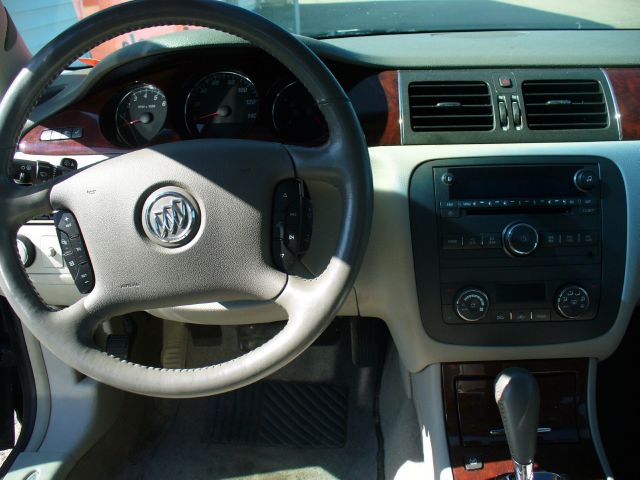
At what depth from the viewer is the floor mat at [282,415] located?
2344 millimetres

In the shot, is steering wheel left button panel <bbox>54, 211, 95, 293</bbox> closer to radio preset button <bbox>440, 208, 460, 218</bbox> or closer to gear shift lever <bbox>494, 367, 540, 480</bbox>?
radio preset button <bbox>440, 208, 460, 218</bbox>

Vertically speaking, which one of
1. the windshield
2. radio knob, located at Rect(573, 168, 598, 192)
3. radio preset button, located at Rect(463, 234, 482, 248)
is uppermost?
the windshield

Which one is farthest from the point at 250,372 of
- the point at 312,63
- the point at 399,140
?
the point at 399,140

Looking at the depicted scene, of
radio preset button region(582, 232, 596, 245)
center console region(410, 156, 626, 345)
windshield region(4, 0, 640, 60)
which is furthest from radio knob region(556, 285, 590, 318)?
windshield region(4, 0, 640, 60)

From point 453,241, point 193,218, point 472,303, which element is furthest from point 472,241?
point 193,218

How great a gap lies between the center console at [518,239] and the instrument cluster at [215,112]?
325mm

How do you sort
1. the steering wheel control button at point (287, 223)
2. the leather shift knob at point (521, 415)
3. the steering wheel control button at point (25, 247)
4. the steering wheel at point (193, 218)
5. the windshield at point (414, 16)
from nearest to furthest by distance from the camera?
1. the steering wheel at point (193, 218)
2. the steering wheel control button at point (287, 223)
3. the leather shift knob at point (521, 415)
4. the steering wheel control button at point (25, 247)
5. the windshield at point (414, 16)

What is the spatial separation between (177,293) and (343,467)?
1200 mm

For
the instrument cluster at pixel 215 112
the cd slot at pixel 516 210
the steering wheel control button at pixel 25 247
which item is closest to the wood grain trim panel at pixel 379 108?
the instrument cluster at pixel 215 112

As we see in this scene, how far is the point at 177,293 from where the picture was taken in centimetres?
132

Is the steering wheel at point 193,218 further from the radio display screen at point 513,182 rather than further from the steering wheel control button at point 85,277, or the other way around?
the radio display screen at point 513,182

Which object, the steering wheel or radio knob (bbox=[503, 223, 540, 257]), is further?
radio knob (bbox=[503, 223, 540, 257])

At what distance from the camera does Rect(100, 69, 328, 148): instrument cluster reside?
1.62m

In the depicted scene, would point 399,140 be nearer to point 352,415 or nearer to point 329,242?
point 329,242
